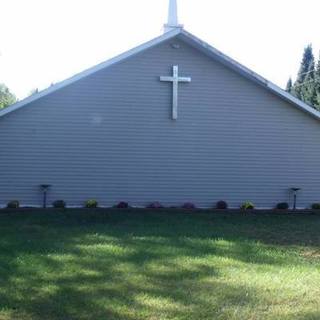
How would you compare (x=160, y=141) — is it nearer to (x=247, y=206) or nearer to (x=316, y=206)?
(x=247, y=206)

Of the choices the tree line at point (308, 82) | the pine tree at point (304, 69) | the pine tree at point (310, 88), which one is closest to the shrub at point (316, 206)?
the tree line at point (308, 82)

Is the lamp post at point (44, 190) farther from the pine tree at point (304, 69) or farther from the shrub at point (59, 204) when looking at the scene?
the pine tree at point (304, 69)

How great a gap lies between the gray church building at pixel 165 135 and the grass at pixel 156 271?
3514 mm

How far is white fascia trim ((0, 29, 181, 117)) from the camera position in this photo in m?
15.1

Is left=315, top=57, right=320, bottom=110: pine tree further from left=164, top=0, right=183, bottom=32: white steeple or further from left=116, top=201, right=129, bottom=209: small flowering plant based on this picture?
left=116, top=201, right=129, bottom=209: small flowering plant

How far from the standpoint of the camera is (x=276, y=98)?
16766mm

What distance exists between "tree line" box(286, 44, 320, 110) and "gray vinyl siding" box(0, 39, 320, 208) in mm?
34683

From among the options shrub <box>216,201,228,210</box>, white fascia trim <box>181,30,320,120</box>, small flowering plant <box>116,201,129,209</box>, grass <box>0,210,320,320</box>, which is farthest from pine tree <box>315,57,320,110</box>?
grass <box>0,210,320,320</box>

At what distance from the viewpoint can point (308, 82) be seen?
5538cm

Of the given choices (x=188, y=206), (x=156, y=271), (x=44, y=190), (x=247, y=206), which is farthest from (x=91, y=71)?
(x=156, y=271)

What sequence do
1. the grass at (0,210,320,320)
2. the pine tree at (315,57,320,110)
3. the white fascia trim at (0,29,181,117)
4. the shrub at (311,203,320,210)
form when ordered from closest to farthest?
the grass at (0,210,320,320), the white fascia trim at (0,29,181,117), the shrub at (311,203,320,210), the pine tree at (315,57,320,110)

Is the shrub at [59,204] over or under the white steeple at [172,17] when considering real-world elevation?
under

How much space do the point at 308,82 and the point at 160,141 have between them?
1646 inches

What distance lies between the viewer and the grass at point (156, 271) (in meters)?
5.97
